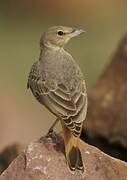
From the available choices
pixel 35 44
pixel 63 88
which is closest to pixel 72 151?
pixel 63 88

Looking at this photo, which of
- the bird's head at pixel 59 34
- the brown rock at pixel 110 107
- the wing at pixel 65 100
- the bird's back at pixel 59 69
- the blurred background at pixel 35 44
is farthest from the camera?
the blurred background at pixel 35 44

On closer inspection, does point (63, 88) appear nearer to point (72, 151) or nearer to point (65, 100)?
point (65, 100)

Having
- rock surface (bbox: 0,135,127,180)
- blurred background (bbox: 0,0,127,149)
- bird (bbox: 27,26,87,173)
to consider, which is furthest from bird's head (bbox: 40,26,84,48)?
blurred background (bbox: 0,0,127,149)

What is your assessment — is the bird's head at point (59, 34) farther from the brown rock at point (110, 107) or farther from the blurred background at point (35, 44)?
the blurred background at point (35, 44)

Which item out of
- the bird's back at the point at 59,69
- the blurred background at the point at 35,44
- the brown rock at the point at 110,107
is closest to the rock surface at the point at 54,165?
the bird's back at the point at 59,69

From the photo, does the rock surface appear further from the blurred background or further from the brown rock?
the blurred background

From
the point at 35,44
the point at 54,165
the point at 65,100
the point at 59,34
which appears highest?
the point at 59,34
